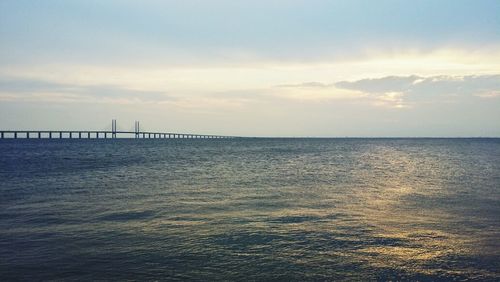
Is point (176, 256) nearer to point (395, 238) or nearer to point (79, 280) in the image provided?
point (79, 280)

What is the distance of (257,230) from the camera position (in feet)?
49.4

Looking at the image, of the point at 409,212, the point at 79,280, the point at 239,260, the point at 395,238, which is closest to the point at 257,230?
the point at 239,260

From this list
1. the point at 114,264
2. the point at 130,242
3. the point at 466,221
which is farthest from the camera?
the point at 466,221

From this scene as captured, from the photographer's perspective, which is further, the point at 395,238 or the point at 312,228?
the point at 312,228

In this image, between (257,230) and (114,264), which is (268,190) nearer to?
(257,230)

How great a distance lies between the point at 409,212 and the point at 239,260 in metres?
11.0

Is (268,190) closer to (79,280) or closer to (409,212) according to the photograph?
(409,212)

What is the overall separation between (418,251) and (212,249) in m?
6.15

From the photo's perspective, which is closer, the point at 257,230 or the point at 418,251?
the point at 418,251

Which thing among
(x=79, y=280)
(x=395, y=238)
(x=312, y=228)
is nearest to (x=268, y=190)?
(x=312, y=228)

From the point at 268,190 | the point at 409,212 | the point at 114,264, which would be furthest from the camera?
the point at 268,190

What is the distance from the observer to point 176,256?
464 inches

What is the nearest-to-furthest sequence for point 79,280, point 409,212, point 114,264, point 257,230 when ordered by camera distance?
point 79,280, point 114,264, point 257,230, point 409,212

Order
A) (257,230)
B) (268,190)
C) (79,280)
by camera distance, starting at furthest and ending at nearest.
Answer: (268,190)
(257,230)
(79,280)
